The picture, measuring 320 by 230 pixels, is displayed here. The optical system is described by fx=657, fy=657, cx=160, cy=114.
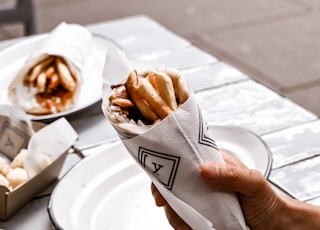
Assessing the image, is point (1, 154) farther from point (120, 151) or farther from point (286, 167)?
point (286, 167)

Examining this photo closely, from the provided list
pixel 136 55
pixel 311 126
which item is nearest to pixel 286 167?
pixel 311 126

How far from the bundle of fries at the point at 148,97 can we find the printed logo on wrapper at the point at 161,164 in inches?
1.6

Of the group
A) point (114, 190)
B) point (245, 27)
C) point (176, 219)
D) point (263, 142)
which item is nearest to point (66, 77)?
point (114, 190)

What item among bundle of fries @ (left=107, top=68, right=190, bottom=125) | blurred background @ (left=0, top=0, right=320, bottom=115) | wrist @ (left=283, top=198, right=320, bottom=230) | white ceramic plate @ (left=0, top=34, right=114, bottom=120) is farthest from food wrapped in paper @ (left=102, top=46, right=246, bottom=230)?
blurred background @ (left=0, top=0, right=320, bottom=115)

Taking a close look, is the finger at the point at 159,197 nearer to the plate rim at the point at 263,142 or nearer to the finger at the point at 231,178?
the finger at the point at 231,178

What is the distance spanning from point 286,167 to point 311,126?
0.56 feet

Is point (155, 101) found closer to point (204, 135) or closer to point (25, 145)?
point (204, 135)

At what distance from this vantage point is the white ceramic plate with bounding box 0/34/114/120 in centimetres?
141

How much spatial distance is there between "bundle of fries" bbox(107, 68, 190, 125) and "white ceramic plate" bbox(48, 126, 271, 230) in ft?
0.83

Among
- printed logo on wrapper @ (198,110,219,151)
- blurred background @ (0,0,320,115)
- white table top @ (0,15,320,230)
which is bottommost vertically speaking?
blurred background @ (0,0,320,115)

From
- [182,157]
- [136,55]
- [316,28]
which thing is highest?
[182,157]

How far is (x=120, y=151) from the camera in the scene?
47.1 inches

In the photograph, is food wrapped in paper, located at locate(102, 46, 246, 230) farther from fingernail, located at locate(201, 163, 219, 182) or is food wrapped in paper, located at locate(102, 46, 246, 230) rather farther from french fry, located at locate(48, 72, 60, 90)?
french fry, located at locate(48, 72, 60, 90)

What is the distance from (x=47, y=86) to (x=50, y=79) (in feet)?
0.06
